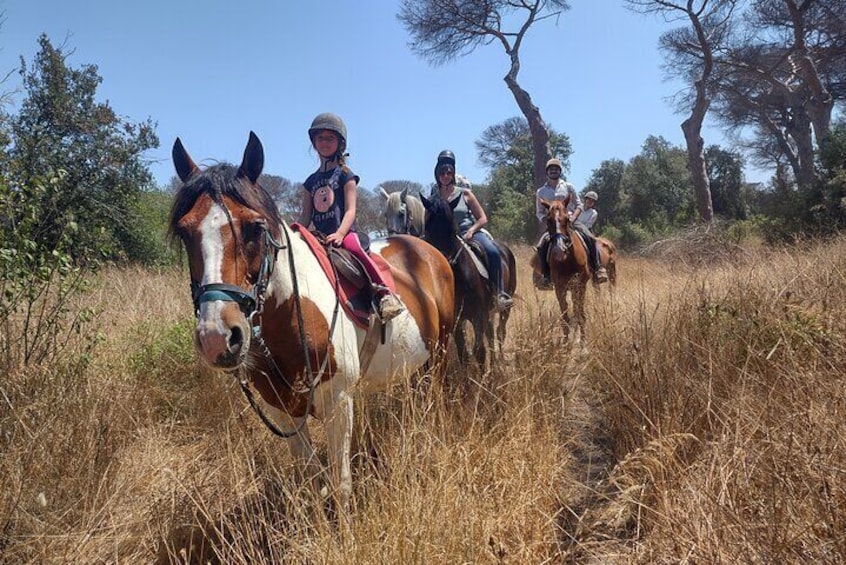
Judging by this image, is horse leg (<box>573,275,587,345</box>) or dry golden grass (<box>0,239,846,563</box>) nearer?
dry golden grass (<box>0,239,846,563</box>)

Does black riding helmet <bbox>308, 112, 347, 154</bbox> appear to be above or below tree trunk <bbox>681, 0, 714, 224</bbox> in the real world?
below

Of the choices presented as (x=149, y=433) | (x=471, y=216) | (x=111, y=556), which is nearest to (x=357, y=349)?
(x=111, y=556)

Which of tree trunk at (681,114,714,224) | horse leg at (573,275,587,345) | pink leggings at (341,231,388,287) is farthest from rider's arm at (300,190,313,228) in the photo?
tree trunk at (681,114,714,224)

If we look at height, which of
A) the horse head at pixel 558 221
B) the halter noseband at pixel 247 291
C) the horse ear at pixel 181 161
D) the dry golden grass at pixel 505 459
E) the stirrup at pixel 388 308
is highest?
the horse ear at pixel 181 161

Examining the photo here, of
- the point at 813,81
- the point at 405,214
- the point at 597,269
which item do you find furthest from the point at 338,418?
the point at 813,81

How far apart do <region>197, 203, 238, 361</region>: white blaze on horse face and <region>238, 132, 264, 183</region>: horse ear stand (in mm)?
340

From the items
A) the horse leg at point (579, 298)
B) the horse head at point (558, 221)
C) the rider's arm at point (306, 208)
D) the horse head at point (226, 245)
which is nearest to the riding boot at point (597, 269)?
the horse leg at point (579, 298)

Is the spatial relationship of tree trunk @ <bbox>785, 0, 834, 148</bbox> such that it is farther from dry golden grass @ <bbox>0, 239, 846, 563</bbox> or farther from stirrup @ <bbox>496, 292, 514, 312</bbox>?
stirrup @ <bbox>496, 292, 514, 312</bbox>

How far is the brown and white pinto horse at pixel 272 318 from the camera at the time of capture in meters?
1.79

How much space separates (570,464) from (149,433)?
285 centimetres

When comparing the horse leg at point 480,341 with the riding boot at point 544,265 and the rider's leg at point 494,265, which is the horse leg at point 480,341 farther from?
the riding boot at point 544,265

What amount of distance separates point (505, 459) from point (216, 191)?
75.6 inches

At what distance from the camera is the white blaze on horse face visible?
167 cm

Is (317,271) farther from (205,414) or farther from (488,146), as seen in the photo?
(488,146)
